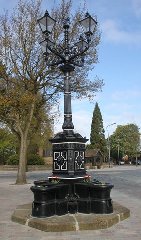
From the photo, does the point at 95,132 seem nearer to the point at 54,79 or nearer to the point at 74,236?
the point at 54,79

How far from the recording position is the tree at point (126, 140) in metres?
120

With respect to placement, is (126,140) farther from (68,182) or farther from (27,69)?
(68,182)

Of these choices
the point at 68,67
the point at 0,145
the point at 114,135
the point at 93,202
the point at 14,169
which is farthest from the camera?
the point at 114,135

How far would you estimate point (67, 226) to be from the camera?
29.1 ft

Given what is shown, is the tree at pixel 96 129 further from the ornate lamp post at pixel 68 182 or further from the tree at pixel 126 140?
the ornate lamp post at pixel 68 182

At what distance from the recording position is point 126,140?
397 feet

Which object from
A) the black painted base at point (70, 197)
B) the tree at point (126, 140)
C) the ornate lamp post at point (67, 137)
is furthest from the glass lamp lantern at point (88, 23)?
the tree at point (126, 140)

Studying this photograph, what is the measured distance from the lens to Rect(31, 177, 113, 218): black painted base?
9.91m

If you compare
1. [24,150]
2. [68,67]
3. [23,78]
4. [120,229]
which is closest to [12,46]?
[23,78]

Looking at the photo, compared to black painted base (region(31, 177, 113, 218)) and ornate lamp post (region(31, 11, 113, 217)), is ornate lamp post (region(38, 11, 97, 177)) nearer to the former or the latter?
ornate lamp post (region(31, 11, 113, 217))

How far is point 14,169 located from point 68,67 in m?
46.0

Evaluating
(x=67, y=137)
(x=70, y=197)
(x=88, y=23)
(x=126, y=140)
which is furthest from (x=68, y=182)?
(x=126, y=140)

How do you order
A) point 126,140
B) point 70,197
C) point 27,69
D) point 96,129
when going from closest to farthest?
1. point 70,197
2. point 27,69
3. point 96,129
4. point 126,140

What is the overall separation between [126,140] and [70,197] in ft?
367
